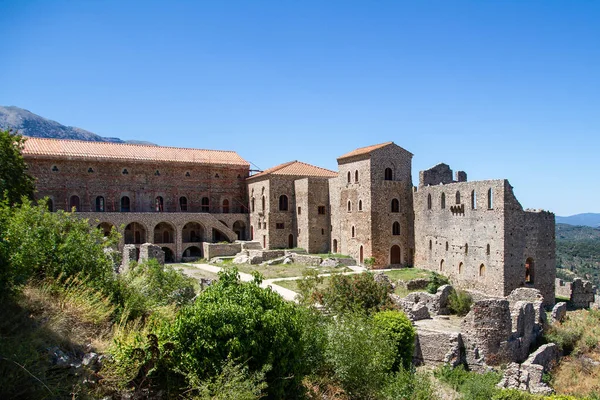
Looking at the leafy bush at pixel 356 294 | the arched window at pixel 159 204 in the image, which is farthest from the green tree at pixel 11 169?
the arched window at pixel 159 204

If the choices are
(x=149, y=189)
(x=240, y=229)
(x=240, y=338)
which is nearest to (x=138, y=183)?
A: (x=149, y=189)

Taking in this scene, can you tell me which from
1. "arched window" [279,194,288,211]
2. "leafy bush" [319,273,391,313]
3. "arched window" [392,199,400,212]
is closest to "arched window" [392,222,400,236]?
"arched window" [392,199,400,212]

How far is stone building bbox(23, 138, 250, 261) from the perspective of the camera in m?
42.7

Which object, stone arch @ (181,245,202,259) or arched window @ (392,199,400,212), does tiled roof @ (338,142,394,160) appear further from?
stone arch @ (181,245,202,259)

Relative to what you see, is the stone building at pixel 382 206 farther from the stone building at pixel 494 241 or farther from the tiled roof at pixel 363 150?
the stone building at pixel 494 241

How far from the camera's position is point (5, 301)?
315 inches

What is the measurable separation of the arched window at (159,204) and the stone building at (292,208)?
8745 mm

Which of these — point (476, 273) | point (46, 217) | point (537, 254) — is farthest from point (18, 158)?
point (537, 254)

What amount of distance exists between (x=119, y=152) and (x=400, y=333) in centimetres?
3675

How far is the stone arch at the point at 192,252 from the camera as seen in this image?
44938 mm

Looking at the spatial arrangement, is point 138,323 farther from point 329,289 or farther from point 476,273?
point 476,273

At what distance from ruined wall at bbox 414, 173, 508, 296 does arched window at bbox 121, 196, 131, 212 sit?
27.0 m

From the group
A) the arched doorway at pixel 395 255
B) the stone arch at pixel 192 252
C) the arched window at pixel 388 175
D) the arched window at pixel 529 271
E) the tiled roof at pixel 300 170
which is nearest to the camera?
the arched window at pixel 529 271

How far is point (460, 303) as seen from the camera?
78.8 ft
